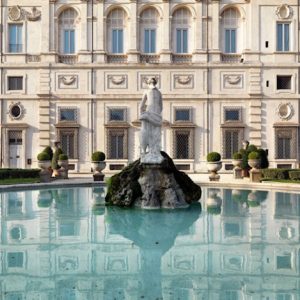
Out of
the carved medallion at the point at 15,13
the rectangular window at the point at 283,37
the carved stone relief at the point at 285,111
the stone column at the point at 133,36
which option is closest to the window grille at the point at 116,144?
the stone column at the point at 133,36

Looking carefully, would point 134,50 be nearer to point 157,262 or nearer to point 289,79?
point 289,79

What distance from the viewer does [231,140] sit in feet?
106

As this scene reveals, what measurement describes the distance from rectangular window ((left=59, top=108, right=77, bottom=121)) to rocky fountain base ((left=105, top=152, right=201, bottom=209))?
18821 mm

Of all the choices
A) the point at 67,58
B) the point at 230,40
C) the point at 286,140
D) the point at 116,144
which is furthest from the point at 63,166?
the point at 286,140

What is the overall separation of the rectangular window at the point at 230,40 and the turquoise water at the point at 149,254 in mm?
21293

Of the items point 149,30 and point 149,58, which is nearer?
point 149,58

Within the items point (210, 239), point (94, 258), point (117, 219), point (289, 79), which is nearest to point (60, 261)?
point (94, 258)

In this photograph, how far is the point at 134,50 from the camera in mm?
32375

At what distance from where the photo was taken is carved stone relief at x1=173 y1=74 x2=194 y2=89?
32.2 m

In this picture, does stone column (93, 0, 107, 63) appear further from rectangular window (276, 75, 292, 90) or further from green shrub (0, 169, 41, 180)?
rectangular window (276, 75, 292, 90)

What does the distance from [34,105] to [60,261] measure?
2632 cm

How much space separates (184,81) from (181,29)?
359 cm

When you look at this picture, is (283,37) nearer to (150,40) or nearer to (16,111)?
(150,40)

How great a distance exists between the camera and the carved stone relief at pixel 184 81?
106ft
